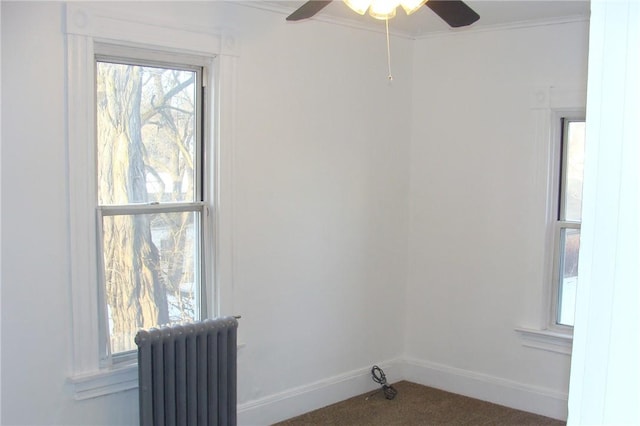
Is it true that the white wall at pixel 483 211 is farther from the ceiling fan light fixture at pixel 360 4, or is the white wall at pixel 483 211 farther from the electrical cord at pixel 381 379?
the ceiling fan light fixture at pixel 360 4

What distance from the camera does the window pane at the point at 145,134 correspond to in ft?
A: 9.87

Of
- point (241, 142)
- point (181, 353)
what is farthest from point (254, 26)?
point (181, 353)

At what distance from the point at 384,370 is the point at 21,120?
9.34ft

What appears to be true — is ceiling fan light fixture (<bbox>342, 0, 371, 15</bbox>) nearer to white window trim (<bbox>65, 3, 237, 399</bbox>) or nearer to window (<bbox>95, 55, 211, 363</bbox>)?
white window trim (<bbox>65, 3, 237, 399</bbox>)

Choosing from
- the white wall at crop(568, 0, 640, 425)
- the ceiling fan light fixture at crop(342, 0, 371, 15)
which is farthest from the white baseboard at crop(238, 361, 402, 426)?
the white wall at crop(568, 0, 640, 425)

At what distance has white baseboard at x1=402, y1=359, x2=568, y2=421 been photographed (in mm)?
3891

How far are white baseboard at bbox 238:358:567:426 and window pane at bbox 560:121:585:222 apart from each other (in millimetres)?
1142

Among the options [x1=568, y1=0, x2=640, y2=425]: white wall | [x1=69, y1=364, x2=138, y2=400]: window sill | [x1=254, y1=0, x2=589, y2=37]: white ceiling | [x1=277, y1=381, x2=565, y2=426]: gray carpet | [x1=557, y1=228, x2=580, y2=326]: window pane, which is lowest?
[x1=277, y1=381, x2=565, y2=426]: gray carpet

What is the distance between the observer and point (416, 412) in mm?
3959

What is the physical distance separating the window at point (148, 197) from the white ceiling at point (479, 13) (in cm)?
78

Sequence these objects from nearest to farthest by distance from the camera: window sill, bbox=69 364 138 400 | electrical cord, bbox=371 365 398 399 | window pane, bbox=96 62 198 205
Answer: window sill, bbox=69 364 138 400 → window pane, bbox=96 62 198 205 → electrical cord, bbox=371 365 398 399

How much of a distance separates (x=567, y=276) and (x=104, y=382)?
9.14 feet

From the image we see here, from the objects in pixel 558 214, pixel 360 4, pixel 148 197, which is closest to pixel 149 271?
pixel 148 197

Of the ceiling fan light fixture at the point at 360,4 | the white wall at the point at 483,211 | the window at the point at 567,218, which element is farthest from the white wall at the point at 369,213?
the ceiling fan light fixture at the point at 360,4
